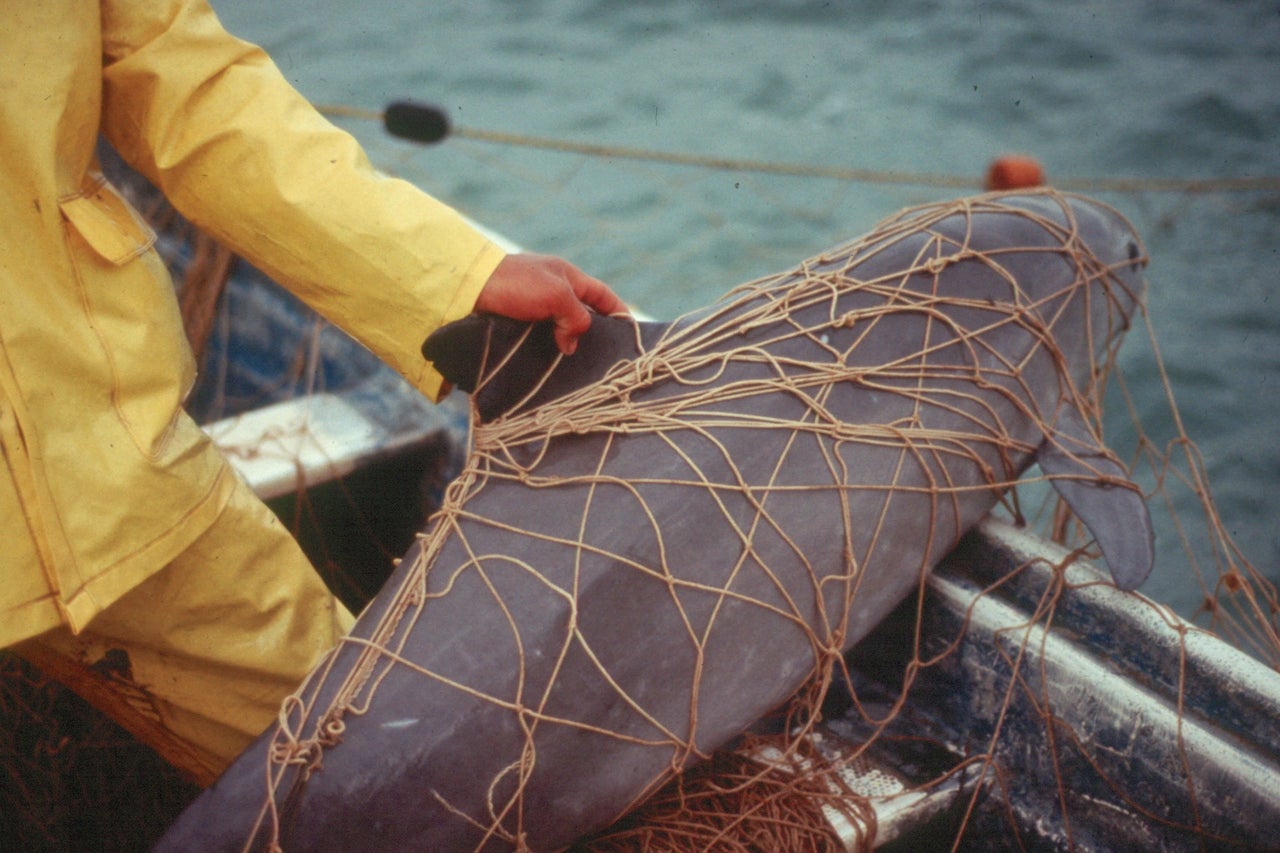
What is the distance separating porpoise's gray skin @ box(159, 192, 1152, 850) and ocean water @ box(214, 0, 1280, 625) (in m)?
3.32

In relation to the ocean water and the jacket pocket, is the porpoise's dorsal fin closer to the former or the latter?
the jacket pocket

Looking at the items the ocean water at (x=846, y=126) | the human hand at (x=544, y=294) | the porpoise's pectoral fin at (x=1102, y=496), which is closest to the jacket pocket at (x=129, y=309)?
the human hand at (x=544, y=294)

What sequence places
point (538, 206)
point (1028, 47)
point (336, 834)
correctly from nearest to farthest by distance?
point (336, 834) → point (538, 206) → point (1028, 47)

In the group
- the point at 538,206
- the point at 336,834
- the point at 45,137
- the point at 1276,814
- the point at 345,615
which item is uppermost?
the point at 45,137

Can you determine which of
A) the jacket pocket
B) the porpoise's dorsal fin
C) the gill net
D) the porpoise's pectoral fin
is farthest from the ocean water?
the jacket pocket

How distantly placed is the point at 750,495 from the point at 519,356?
2.24ft

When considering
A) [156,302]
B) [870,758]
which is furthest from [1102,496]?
[156,302]

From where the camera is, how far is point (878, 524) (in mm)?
2727

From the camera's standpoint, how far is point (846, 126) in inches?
358

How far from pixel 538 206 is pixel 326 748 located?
646 cm

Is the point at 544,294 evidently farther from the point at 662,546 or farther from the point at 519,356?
the point at 662,546

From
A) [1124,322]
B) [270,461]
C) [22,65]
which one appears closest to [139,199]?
[270,461]

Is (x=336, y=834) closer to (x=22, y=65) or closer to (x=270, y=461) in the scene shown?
(x=22, y=65)

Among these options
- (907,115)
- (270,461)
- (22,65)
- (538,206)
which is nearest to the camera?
(22,65)
